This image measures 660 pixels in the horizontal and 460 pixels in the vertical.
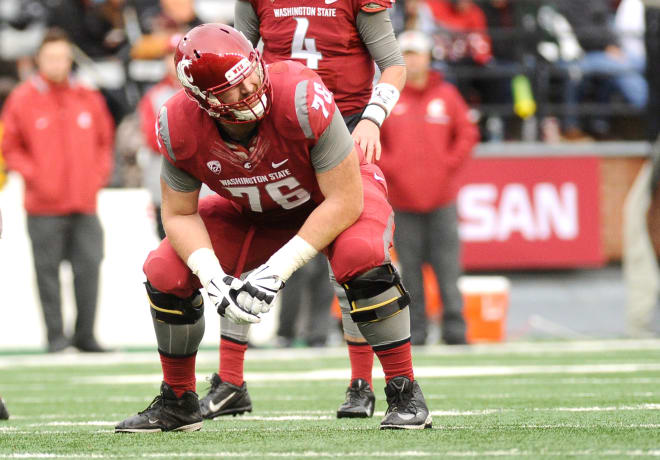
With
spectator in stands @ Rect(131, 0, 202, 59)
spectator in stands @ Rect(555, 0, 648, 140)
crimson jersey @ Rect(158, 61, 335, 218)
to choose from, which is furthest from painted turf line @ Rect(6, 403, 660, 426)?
spectator in stands @ Rect(555, 0, 648, 140)

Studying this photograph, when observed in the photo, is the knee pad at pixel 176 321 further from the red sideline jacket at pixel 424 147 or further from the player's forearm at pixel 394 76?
the red sideline jacket at pixel 424 147

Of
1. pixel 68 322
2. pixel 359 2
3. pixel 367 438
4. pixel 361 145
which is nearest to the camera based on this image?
pixel 367 438

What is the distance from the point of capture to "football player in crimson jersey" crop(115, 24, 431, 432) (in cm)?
392

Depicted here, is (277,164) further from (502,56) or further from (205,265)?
(502,56)

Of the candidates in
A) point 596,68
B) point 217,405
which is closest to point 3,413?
point 217,405

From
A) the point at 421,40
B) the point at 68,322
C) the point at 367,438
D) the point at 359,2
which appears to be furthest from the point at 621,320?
the point at 367,438

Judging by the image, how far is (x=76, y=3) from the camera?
12641 mm

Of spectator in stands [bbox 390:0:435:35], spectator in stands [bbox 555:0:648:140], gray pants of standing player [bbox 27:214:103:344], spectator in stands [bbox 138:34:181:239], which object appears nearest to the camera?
spectator in stands [bbox 138:34:181:239]

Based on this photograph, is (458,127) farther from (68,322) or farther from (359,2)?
(359,2)

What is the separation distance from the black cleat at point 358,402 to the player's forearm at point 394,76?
1.18 meters

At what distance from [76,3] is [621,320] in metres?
6.28

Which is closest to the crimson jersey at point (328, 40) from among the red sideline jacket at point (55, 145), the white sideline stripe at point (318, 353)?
the white sideline stripe at point (318, 353)

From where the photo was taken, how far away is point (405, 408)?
4.11 meters

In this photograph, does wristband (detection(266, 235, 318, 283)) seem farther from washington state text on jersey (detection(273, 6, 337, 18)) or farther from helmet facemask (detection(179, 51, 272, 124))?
washington state text on jersey (detection(273, 6, 337, 18))
